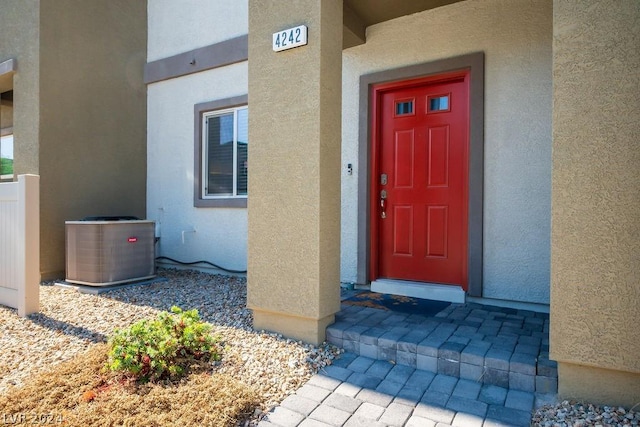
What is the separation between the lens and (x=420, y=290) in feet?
14.4

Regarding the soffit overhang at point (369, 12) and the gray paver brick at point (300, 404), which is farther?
the soffit overhang at point (369, 12)

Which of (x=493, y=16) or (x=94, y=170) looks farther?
(x=94, y=170)

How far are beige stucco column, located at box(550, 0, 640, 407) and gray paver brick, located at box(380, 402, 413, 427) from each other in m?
0.93

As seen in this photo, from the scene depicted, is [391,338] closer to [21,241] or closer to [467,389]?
[467,389]

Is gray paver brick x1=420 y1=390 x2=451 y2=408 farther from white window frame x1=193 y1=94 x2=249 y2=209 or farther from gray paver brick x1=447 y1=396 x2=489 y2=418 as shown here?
white window frame x1=193 y1=94 x2=249 y2=209

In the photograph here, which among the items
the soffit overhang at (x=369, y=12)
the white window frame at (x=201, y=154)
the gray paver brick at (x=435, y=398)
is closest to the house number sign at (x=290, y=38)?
the soffit overhang at (x=369, y=12)

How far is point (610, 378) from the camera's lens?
2.33m

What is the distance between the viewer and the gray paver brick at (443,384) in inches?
103

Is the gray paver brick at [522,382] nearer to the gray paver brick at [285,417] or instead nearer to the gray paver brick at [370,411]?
the gray paver brick at [370,411]

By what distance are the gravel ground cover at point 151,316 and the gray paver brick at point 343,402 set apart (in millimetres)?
267

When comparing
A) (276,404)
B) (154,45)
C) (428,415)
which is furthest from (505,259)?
(154,45)

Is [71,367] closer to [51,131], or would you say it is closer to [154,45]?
[51,131]

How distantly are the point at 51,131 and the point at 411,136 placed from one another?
201 inches

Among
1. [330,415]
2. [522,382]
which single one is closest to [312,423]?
[330,415]
